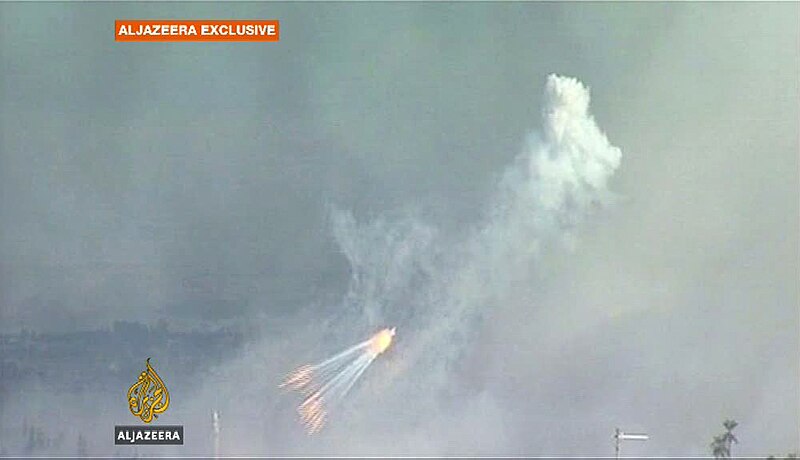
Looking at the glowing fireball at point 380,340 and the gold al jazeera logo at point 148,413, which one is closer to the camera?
the gold al jazeera logo at point 148,413

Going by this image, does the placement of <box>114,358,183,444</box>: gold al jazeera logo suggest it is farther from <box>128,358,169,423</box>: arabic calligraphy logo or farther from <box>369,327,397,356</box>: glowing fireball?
<box>369,327,397,356</box>: glowing fireball

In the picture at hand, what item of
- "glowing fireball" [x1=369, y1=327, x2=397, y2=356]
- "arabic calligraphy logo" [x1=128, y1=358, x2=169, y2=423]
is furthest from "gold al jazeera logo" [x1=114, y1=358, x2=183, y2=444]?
"glowing fireball" [x1=369, y1=327, x2=397, y2=356]

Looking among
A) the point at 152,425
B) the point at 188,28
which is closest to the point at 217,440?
the point at 152,425

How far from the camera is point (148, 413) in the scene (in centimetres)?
12731

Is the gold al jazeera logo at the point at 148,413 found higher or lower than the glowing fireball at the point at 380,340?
lower

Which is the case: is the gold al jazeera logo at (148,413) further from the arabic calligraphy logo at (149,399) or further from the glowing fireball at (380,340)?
the glowing fireball at (380,340)

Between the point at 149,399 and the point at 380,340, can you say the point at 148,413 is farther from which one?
the point at 380,340

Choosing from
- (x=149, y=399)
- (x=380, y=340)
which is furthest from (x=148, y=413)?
(x=380, y=340)

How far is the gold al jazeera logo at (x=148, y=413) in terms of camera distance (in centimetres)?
12381

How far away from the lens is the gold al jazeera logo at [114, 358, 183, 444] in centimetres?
12381

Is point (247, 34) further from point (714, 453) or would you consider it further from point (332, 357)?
point (714, 453)

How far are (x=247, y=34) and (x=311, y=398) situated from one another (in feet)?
126

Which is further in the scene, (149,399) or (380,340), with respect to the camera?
(380,340)

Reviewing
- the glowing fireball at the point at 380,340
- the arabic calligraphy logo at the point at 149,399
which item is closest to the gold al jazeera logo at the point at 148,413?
the arabic calligraphy logo at the point at 149,399
